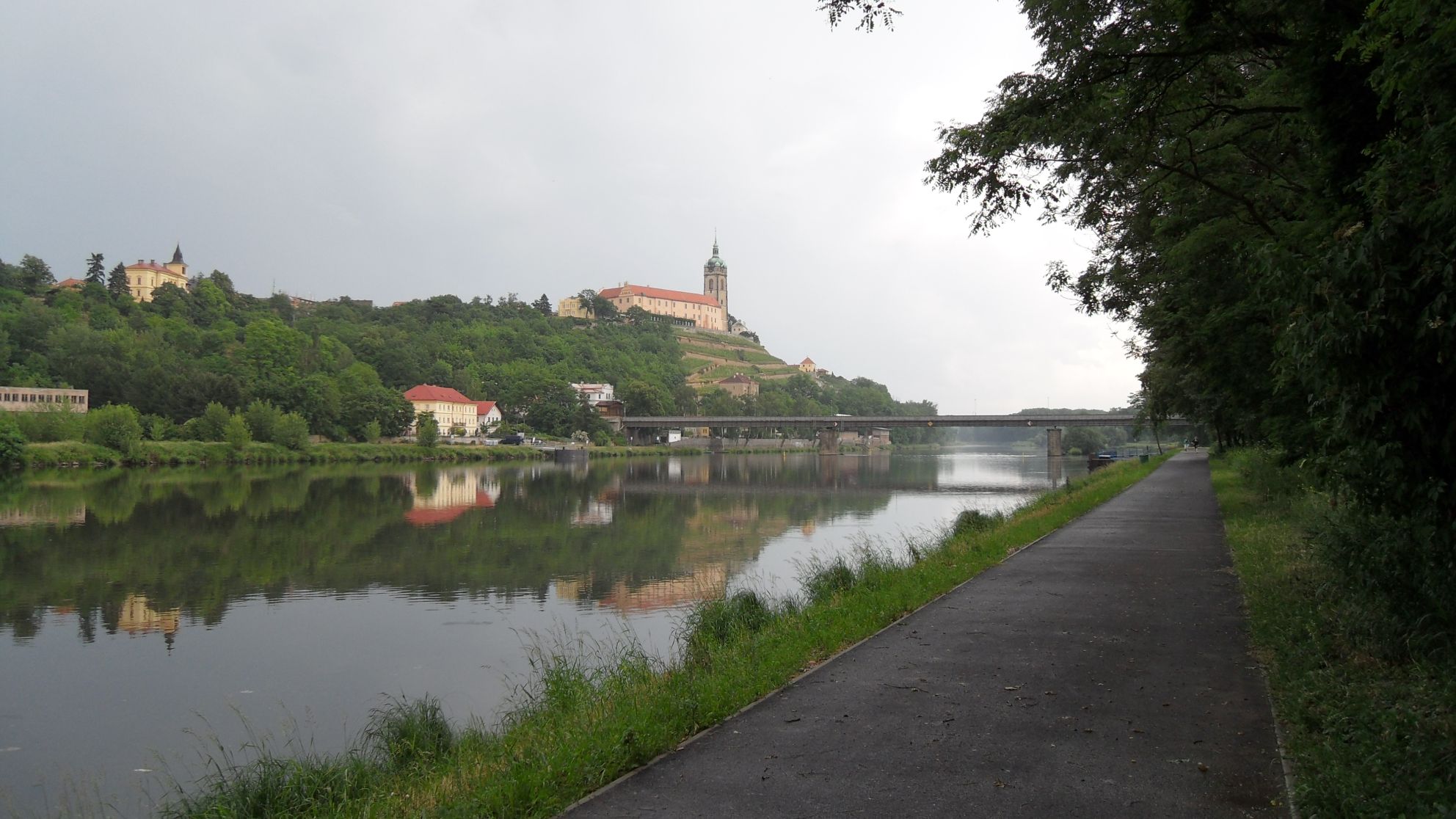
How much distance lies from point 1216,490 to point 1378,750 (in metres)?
28.6

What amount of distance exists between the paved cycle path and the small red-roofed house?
121m

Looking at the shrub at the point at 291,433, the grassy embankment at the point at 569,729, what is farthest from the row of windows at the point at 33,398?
the grassy embankment at the point at 569,729

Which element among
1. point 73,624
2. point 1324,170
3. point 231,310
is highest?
point 231,310

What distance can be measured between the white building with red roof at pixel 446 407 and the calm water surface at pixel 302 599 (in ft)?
254

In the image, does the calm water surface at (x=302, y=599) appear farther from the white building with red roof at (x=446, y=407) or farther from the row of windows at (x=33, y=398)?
the white building with red roof at (x=446, y=407)

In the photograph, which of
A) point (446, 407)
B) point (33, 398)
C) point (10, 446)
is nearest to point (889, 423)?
point (446, 407)

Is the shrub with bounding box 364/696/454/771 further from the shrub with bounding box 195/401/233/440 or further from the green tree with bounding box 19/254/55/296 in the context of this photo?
the green tree with bounding box 19/254/55/296

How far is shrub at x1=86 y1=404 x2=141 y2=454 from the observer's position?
2680 inches

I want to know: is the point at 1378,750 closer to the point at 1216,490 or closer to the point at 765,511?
the point at 1216,490

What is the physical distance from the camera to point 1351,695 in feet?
21.2

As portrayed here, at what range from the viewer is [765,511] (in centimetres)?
3947

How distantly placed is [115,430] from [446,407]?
2272 inches

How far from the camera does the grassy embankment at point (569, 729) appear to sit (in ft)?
19.8

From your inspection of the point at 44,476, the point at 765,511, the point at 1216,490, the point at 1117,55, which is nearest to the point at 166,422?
the point at 44,476
